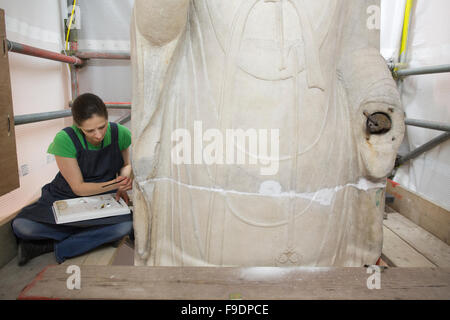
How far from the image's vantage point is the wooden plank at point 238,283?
1173 millimetres

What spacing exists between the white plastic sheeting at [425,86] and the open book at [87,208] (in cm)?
228

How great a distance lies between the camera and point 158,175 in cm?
151

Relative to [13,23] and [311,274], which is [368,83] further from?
[13,23]

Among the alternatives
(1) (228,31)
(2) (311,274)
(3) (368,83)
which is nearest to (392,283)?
(2) (311,274)

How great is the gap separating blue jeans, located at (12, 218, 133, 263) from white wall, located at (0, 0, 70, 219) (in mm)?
824

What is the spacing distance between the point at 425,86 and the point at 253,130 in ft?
7.80

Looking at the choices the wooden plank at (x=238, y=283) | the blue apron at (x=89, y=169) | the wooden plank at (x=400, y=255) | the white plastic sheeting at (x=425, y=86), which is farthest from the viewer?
the white plastic sheeting at (x=425, y=86)

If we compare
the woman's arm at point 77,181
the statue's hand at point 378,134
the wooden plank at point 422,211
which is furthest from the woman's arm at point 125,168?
the wooden plank at point 422,211

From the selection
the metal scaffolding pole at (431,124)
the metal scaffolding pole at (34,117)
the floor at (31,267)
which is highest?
the metal scaffolding pole at (34,117)

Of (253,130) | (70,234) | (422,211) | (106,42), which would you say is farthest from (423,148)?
(106,42)

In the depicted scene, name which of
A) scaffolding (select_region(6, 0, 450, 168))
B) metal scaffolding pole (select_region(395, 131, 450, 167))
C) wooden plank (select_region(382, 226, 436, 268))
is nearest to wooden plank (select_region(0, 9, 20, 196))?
scaffolding (select_region(6, 0, 450, 168))

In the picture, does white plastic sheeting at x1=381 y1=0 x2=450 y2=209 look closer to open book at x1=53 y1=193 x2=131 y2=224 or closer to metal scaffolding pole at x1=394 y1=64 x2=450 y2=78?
metal scaffolding pole at x1=394 y1=64 x2=450 y2=78

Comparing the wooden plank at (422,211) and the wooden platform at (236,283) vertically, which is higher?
the wooden platform at (236,283)

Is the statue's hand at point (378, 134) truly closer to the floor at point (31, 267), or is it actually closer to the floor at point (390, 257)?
the floor at point (390, 257)
